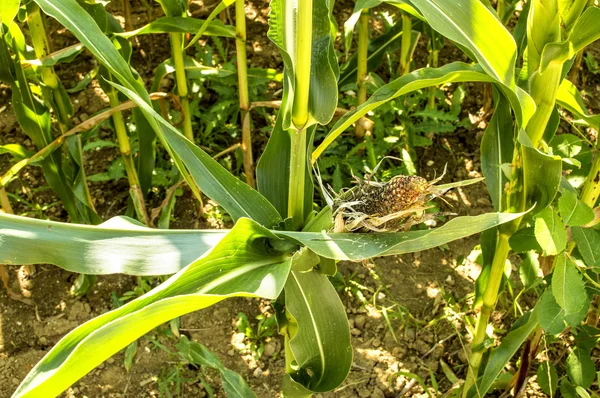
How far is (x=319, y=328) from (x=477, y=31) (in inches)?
30.6

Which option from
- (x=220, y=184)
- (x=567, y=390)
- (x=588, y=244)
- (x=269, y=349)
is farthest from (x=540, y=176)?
(x=269, y=349)

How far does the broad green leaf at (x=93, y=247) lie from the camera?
1.34 metres

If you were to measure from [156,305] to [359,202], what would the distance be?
1.63 ft

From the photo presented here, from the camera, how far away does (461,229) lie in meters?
1.31

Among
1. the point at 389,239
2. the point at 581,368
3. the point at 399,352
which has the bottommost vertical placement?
the point at 399,352

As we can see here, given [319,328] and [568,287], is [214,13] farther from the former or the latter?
[568,287]

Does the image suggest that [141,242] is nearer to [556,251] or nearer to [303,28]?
[303,28]

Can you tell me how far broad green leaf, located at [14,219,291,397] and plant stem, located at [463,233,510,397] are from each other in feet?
2.00

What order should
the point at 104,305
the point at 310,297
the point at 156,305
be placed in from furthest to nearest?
the point at 104,305, the point at 310,297, the point at 156,305

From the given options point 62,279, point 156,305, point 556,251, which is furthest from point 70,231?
point 62,279

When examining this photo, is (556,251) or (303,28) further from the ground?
(303,28)

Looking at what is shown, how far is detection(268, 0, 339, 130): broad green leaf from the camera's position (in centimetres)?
141

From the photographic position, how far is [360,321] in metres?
2.52

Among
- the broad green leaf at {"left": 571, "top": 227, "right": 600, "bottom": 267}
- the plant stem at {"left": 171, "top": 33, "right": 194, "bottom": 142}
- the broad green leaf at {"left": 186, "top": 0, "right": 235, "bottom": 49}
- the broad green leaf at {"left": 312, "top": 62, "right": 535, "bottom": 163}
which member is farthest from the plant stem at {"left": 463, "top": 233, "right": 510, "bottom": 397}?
the plant stem at {"left": 171, "top": 33, "right": 194, "bottom": 142}
